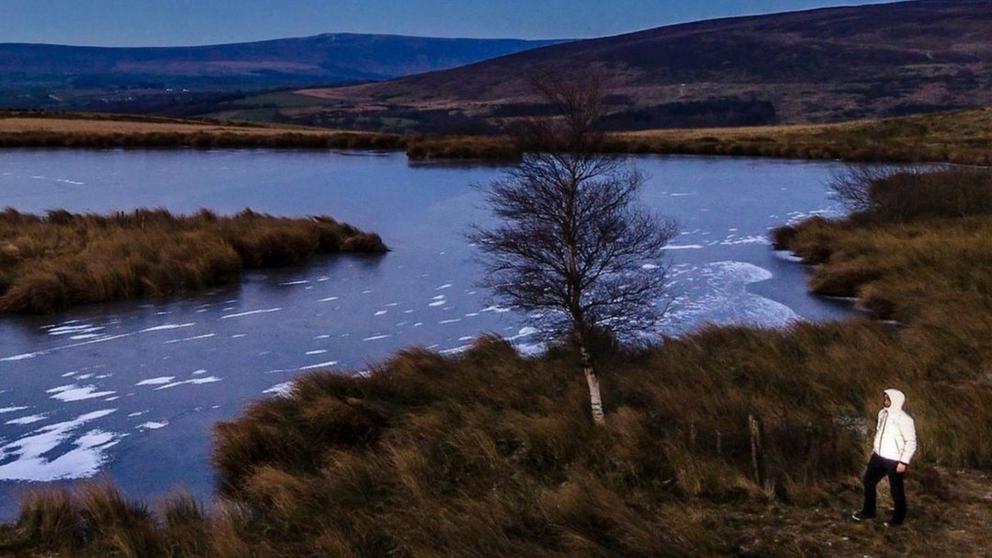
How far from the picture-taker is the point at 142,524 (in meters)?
6.12

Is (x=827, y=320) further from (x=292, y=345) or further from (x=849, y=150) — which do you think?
(x=849, y=150)

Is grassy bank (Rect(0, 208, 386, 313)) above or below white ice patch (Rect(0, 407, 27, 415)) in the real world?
above

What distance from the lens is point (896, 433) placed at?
5.54 metres

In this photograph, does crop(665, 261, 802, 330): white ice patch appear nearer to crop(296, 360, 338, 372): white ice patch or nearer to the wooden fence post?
crop(296, 360, 338, 372): white ice patch

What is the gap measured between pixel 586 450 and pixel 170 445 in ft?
11.6

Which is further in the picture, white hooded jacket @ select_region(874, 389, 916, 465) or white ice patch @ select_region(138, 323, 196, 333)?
white ice patch @ select_region(138, 323, 196, 333)

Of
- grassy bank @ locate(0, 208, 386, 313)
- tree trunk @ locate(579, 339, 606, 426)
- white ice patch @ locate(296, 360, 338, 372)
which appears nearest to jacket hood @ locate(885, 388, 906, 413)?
tree trunk @ locate(579, 339, 606, 426)

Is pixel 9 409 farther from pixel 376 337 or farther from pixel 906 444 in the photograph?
pixel 906 444

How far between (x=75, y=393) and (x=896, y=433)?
24.4ft

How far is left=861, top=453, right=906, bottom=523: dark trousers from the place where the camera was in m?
5.58

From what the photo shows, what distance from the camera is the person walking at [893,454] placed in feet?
18.1

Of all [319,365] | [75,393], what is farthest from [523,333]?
[75,393]

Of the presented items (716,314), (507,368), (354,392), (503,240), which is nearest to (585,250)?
(503,240)

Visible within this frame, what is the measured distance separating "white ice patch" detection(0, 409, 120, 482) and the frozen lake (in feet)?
0.06
